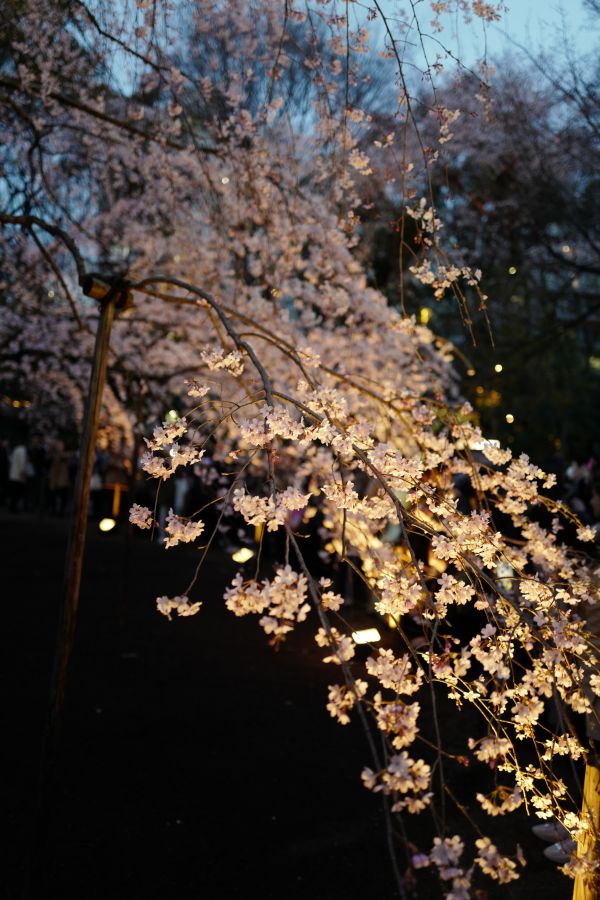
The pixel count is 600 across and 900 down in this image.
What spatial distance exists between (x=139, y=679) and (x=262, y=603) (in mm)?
4504

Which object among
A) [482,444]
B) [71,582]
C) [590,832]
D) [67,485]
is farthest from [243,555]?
[67,485]

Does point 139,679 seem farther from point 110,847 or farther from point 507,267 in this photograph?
point 507,267

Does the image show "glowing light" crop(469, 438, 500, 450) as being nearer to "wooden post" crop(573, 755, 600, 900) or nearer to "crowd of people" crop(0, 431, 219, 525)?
"wooden post" crop(573, 755, 600, 900)

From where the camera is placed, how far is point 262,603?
191 centimetres

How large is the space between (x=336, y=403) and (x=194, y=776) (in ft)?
9.08

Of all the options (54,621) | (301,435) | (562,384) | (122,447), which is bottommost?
(301,435)

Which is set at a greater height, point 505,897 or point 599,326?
point 599,326

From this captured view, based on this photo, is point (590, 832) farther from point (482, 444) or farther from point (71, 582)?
point (71, 582)

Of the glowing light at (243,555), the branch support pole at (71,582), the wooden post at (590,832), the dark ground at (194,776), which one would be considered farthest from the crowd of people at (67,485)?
the wooden post at (590,832)

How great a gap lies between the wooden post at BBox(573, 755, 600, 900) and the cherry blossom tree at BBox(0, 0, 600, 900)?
0.16 feet

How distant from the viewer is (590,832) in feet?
6.50

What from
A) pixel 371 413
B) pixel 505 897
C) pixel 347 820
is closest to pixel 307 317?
pixel 371 413

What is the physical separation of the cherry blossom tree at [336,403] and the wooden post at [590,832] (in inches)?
1.9

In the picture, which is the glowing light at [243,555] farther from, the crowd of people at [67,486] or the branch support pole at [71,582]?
the crowd of people at [67,486]
